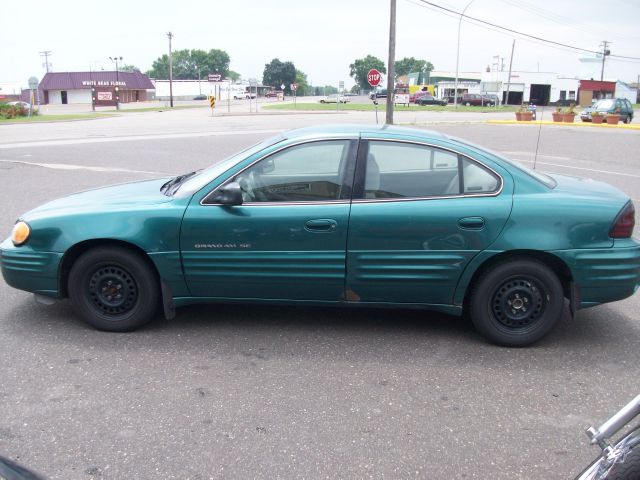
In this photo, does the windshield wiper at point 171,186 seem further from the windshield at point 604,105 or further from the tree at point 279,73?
the tree at point 279,73

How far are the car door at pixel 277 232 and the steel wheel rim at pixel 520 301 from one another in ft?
3.59

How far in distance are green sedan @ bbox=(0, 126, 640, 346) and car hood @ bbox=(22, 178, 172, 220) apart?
25 millimetres

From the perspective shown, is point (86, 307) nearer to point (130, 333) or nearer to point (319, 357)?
point (130, 333)

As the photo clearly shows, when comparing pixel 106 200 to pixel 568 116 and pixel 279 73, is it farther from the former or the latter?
pixel 279 73

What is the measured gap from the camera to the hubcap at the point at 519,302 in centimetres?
423

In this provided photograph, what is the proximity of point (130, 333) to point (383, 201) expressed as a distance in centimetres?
207

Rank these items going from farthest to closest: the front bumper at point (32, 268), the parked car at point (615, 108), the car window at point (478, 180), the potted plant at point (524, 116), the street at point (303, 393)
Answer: the parked car at point (615, 108) → the potted plant at point (524, 116) → the front bumper at point (32, 268) → the car window at point (478, 180) → the street at point (303, 393)

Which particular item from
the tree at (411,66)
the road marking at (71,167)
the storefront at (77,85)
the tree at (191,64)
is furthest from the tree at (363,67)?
the road marking at (71,167)

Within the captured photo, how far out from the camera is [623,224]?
165 inches

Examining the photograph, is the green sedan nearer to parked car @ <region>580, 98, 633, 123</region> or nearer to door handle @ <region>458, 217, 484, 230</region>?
door handle @ <region>458, 217, 484, 230</region>

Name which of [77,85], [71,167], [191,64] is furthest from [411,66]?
[71,167]

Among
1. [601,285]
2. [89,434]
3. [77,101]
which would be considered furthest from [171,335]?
[77,101]

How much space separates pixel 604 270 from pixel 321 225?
1942 millimetres

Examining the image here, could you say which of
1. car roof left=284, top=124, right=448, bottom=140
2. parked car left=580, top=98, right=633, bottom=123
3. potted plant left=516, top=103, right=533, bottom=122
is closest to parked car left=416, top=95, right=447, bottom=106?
parked car left=580, top=98, right=633, bottom=123
